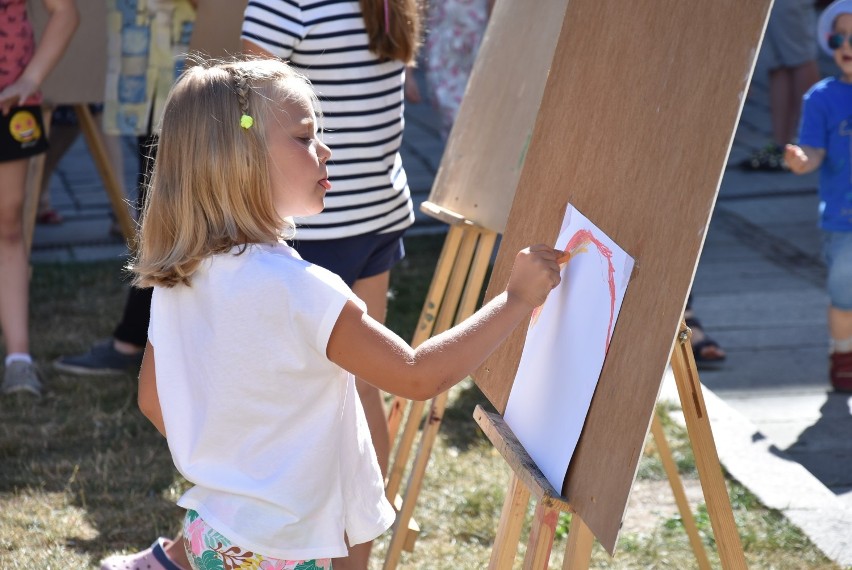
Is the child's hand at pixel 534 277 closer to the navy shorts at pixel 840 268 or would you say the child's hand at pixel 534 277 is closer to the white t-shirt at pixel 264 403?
the white t-shirt at pixel 264 403

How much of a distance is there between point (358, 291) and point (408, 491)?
0.52 m

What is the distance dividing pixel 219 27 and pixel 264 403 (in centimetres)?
175

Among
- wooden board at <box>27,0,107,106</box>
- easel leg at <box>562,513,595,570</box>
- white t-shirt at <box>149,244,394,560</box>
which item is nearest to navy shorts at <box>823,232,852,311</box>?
easel leg at <box>562,513,595,570</box>

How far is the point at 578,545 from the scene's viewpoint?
1.95m

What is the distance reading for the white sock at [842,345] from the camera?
4.18 meters

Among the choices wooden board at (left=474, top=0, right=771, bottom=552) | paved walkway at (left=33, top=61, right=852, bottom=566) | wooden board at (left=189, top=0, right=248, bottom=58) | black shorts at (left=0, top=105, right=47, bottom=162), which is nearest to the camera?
wooden board at (left=474, top=0, right=771, bottom=552)

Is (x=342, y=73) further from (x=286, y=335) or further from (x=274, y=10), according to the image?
(x=286, y=335)

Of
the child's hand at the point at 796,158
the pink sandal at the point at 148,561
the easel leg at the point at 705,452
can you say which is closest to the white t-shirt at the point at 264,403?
the easel leg at the point at 705,452

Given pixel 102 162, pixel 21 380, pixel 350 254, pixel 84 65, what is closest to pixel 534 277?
pixel 350 254

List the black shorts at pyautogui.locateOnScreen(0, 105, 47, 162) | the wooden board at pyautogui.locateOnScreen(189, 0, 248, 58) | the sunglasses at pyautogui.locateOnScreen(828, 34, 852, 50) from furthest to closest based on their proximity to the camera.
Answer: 1. the black shorts at pyautogui.locateOnScreen(0, 105, 47, 162)
2. the sunglasses at pyautogui.locateOnScreen(828, 34, 852, 50)
3. the wooden board at pyautogui.locateOnScreen(189, 0, 248, 58)

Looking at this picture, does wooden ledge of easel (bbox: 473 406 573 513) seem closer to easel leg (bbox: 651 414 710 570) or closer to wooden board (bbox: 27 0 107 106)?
easel leg (bbox: 651 414 710 570)

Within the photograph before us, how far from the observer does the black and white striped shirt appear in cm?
274

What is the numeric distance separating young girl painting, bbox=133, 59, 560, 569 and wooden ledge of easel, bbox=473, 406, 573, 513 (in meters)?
0.24

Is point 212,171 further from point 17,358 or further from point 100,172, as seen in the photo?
point 100,172
